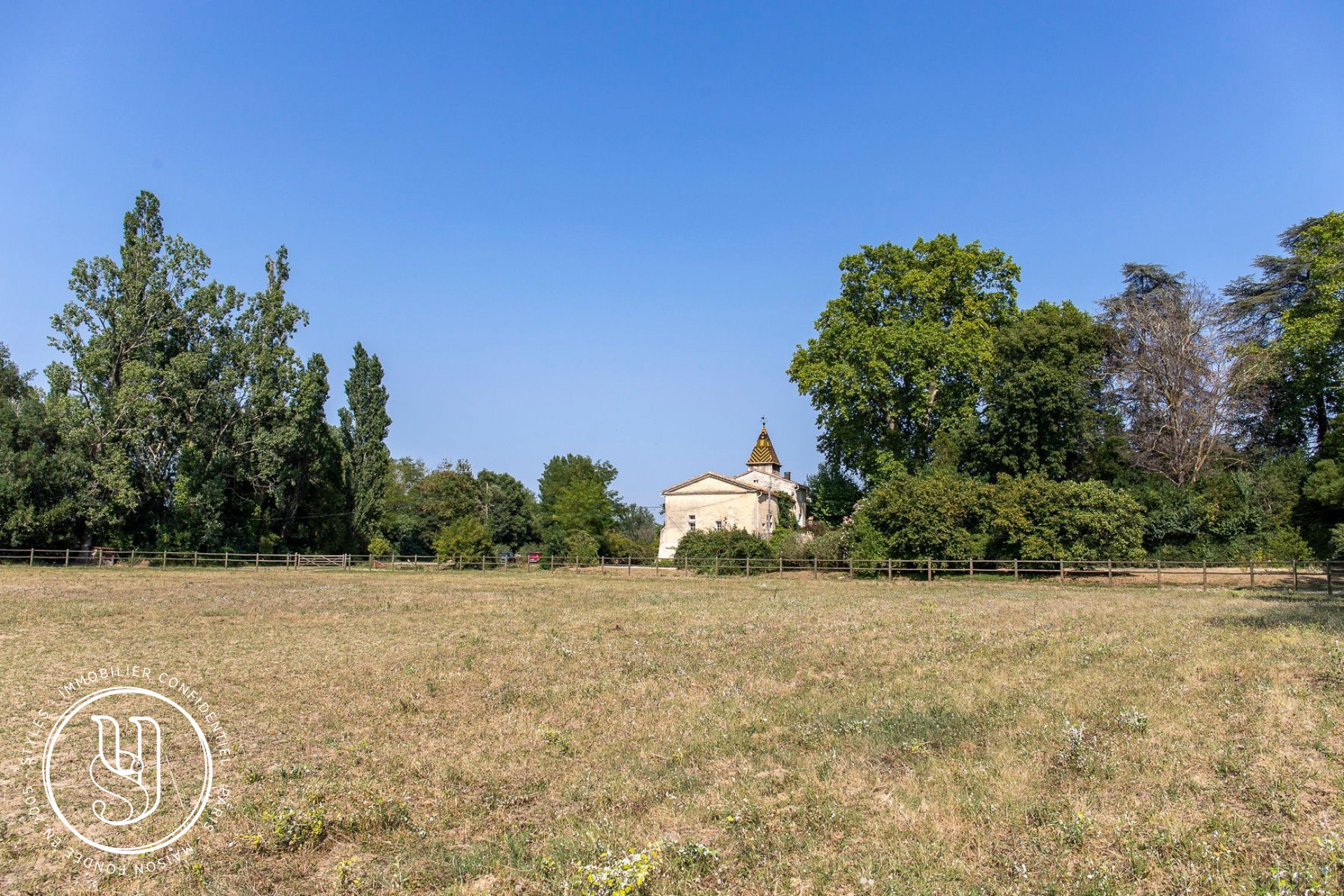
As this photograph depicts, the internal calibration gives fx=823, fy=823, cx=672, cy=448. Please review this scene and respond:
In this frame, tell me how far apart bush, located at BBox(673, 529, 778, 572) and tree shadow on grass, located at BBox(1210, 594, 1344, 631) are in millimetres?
27687

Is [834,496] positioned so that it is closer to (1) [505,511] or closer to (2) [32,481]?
(1) [505,511]

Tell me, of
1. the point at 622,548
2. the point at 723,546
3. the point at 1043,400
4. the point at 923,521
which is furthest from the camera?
the point at 622,548

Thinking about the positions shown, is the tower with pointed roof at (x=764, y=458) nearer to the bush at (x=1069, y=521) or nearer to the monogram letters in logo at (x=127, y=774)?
the bush at (x=1069, y=521)

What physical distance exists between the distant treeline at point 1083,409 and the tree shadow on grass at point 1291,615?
47.6 ft

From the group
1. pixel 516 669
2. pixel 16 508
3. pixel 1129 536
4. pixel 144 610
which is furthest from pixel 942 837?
pixel 16 508

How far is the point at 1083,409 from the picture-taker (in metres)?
44.0

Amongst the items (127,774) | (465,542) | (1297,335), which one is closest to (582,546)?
(465,542)

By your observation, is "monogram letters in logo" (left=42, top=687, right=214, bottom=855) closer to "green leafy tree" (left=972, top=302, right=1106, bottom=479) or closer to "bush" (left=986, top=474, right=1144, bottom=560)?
"bush" (left=986, top=474, right=1144, bottom=560)

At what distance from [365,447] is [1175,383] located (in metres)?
54.1

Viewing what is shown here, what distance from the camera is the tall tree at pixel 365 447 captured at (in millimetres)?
62062

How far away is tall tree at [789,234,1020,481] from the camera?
48.2 meters

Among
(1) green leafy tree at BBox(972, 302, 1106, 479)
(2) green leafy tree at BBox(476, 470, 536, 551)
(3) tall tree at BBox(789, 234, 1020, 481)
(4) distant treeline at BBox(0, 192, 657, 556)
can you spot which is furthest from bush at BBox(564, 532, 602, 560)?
(1) green leafy tree at BBox(972, 302, 1106, 479)

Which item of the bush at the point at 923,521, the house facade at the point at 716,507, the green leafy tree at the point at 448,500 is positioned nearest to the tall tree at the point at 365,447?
the green leafy tree at the point at 448,500

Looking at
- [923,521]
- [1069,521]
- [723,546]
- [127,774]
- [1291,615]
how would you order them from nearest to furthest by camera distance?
[127,774] < [1291,615] < [1069,521] < [923,521] < [723,546]
